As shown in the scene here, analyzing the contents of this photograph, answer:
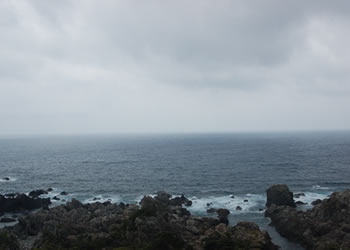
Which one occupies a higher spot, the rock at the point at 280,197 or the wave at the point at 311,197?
the rock at the point at 280,197

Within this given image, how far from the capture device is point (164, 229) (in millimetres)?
41719

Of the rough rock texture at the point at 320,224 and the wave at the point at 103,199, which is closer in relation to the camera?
the rough rock texture at the point at 320,224

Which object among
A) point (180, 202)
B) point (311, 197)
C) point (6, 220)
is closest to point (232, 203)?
point (180, 202)

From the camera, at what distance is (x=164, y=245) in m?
34.5

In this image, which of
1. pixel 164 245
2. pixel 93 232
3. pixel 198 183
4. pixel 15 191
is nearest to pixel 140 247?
pixel 164 245

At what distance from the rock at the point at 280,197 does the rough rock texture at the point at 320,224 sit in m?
6.50

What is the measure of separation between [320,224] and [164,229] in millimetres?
25089

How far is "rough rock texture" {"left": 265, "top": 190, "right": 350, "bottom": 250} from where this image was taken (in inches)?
1512

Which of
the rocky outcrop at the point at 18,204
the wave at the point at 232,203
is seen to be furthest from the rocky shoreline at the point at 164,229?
the rocky outcrop at the point at 18,204

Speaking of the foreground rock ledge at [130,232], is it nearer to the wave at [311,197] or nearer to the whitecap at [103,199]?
the whitecap at [103,199]

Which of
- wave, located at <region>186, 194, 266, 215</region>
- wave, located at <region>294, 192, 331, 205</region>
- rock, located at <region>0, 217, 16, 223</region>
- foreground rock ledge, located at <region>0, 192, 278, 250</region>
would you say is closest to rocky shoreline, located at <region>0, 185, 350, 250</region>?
foreground rock ledge, located at <region>0, 192, 278, 250</region>

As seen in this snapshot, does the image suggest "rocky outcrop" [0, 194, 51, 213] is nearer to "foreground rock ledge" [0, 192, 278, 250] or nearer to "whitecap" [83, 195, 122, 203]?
"whitecap" [83, 195, 122, 203]

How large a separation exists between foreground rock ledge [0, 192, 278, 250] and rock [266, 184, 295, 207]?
17323mm

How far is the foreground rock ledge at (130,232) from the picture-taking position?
36.4 metres
